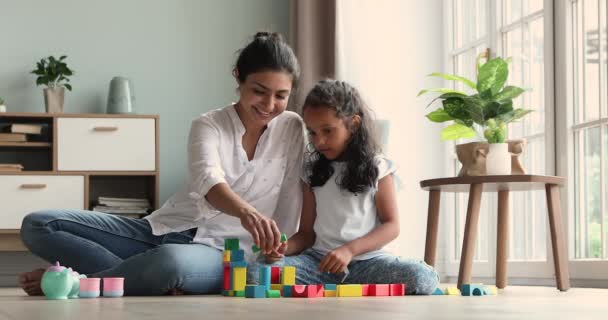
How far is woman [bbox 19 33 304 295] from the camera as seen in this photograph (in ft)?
7.83

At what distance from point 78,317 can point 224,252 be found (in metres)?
0.92

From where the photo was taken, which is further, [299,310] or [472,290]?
[472,290]

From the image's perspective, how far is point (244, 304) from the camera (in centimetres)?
183

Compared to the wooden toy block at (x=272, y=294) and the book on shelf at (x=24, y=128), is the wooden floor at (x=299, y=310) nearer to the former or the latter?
the wooden toy block at (x=272, y=294)

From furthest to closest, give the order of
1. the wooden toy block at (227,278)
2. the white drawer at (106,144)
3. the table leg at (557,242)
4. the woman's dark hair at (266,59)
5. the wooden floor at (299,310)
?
the white drawer at (106,144)
the table leg at (557,242)
the woman's dark hair at (266,59)
the wooden toy block at (227,278)
the wooden floor at (299,310)

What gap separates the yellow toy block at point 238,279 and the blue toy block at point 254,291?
8cm

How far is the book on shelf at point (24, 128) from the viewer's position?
4.51m

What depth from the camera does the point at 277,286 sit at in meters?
2.28

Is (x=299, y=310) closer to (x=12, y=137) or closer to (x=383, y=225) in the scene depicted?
(x=383, y=225)

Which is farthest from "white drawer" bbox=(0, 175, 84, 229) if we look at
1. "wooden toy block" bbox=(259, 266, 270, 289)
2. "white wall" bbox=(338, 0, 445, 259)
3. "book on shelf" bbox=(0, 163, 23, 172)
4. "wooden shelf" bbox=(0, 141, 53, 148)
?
"wooden toy block" bbox=(259, 266, 270, 289)

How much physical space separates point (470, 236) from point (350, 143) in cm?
66

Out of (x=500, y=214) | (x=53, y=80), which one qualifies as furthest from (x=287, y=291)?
(x=53, y=80)

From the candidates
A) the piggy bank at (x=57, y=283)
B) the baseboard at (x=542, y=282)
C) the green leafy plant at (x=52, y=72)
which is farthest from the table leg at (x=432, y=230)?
the green leafy plant at (x=52, y=72)

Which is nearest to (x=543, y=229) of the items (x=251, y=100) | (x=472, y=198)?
(x=472, y=198)
